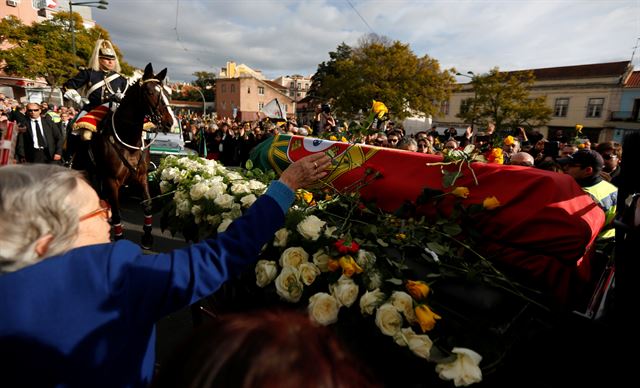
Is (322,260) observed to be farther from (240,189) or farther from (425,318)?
(240,189)

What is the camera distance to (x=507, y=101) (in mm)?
33188

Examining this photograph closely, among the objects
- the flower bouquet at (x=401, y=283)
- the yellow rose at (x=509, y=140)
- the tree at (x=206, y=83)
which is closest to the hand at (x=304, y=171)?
the flower bouquet at (x=401, y=283)

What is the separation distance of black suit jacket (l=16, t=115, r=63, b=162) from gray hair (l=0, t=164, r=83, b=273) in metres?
9.74

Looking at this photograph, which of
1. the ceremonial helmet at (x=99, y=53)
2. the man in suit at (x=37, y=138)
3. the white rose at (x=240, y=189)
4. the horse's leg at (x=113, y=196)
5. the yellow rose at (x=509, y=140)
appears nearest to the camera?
the white rose at (x=240, y=189)

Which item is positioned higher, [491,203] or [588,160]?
[588,160]

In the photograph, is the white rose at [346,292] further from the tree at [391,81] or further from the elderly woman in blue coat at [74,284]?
the tree at [391,81]

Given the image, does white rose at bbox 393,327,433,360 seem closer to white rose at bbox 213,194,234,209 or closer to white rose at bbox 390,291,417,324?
white rose at bbox 390,291,417,324

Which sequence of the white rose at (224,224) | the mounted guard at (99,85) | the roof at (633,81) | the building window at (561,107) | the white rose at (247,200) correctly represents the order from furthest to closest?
the building window at (561,107)
the roof at (633,81)
the mounted guard at (99,85)
the white rose at (247,200)
the white rose at (224,224)

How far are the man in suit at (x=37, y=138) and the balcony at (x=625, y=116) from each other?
46462 mm

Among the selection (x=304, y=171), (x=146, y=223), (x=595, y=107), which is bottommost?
(x=146, y=223)

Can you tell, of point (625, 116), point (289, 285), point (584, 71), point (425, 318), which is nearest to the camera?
point (425, 318)

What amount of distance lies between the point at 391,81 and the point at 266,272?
30.9m

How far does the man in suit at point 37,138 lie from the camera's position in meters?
8.34

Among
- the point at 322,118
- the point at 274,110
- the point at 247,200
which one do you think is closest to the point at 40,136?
the point at 322,118
